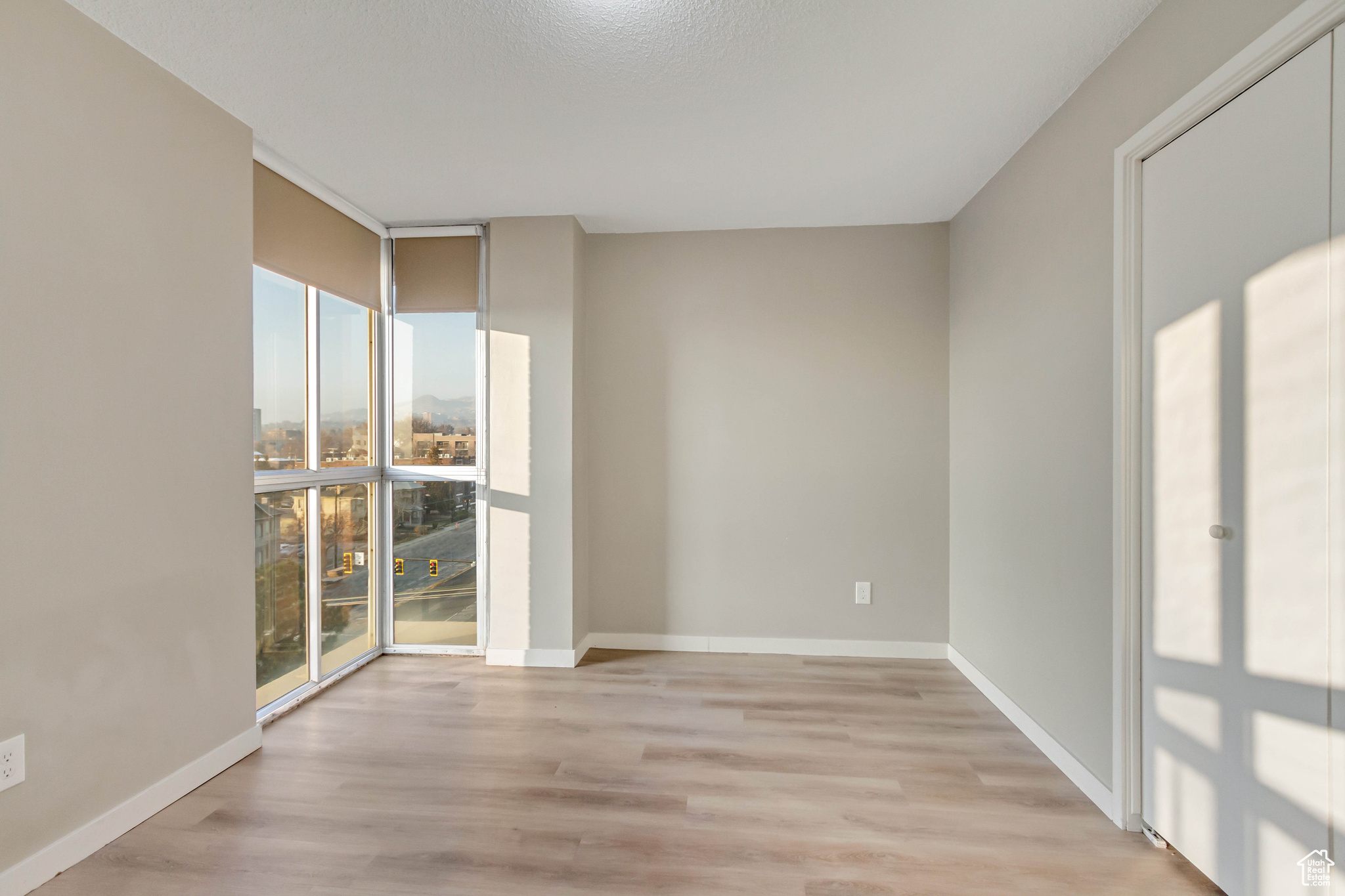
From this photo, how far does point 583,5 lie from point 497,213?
5.83ft

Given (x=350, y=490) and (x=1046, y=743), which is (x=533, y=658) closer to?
(x=350, y=490)

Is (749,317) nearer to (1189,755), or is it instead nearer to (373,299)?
(373,299)

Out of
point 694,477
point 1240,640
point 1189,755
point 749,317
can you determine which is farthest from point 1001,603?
point 749,317

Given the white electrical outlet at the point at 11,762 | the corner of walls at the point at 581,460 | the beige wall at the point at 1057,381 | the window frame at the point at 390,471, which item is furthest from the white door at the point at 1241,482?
the white electrical outlet at the point at 11,762

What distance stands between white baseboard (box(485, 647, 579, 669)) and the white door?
2555 millimetres

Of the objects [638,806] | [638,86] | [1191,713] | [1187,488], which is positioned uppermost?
[638,86]

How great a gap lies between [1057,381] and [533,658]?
2.86 metres

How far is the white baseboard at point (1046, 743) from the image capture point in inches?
82.6

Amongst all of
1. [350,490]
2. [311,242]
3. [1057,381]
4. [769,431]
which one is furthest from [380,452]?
[1057,381]

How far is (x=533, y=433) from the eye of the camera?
3465 millimetres

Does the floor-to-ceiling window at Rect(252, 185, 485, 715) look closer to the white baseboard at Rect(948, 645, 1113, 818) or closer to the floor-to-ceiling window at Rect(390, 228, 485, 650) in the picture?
the floor-to-ceiling window at Rect(390, 228, 485, 650)

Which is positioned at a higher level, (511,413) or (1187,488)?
(511,413)

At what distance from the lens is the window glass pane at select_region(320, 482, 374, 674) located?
3.27 m

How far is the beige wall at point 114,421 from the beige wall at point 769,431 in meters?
1.86
